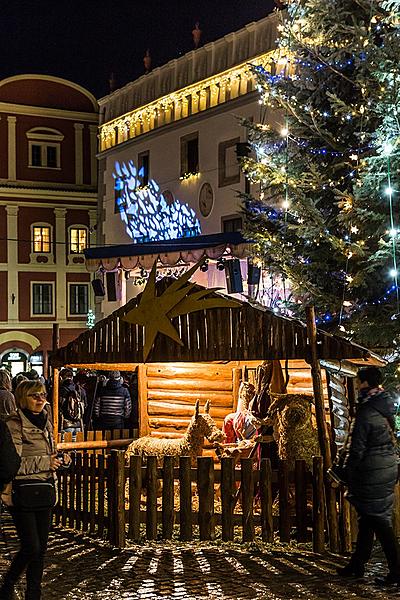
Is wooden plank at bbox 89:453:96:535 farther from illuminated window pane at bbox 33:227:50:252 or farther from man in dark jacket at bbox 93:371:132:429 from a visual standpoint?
illuminated window pane at bbox 33:227:50:252

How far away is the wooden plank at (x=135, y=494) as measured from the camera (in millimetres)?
12070

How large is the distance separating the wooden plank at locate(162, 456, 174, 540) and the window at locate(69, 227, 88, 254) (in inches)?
1531

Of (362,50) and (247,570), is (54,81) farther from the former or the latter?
(247,570)

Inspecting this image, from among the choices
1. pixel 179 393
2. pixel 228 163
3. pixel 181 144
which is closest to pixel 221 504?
pixel 179 393

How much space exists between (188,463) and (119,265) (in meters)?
13.8

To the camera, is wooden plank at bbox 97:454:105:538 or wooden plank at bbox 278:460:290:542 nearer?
wooden plank at bbox 278:460:290:542

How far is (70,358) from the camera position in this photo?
1484 centimetres

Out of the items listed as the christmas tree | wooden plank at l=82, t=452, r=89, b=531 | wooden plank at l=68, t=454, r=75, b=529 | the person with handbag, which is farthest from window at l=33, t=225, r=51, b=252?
the person with handbag

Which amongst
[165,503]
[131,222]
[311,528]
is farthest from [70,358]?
[131,222]

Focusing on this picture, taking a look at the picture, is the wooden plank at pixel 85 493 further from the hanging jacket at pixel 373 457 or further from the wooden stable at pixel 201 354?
the hanging jacket at pixel 373 457

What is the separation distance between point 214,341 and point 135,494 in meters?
2.33

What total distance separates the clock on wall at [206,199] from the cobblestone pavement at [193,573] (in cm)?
1815

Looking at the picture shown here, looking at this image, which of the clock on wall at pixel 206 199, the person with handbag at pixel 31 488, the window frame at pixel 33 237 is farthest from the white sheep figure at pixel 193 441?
the window frame at pixel 33 237

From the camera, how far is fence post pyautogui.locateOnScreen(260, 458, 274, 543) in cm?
1172
